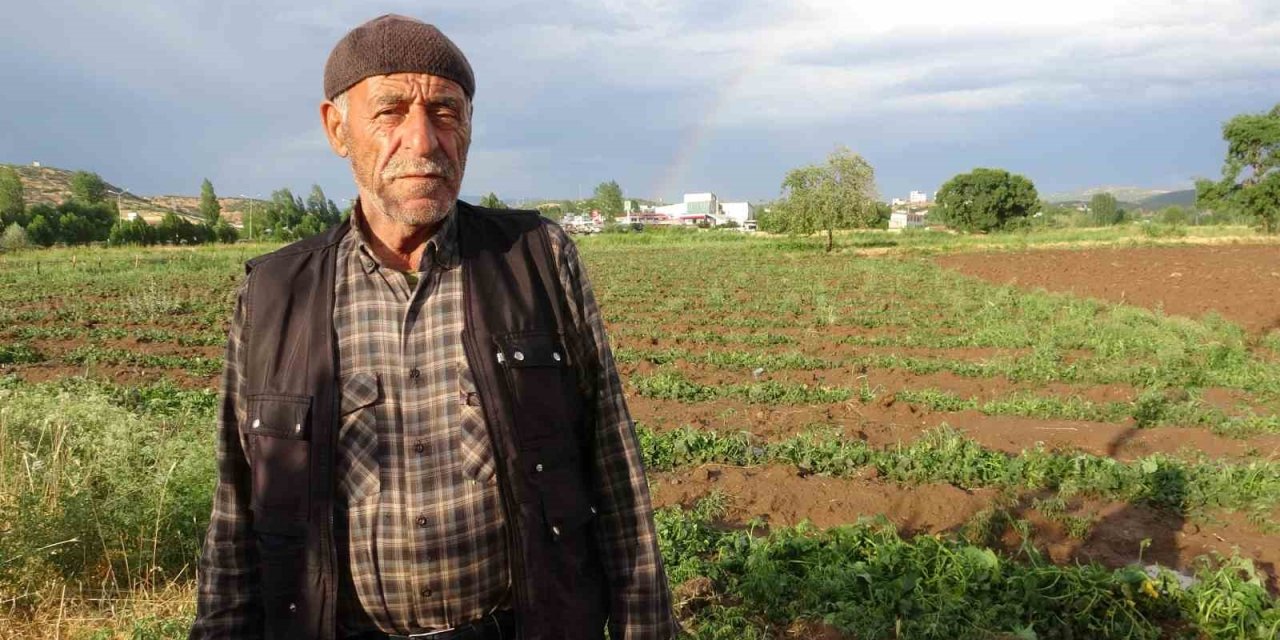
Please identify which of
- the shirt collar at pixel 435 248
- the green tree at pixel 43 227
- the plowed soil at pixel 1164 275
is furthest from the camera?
the green tree at pixel 43 227

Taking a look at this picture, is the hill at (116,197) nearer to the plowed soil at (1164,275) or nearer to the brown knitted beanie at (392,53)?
the plowed soil at (1164,275)

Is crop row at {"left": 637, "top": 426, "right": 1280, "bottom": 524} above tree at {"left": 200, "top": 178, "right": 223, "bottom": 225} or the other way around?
the other way around

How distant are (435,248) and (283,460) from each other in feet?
1.76

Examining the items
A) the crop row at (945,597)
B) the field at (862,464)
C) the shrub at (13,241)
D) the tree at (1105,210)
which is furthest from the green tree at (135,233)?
the tree at (1105,210)

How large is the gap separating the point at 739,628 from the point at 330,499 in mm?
2551

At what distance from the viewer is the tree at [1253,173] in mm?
40156

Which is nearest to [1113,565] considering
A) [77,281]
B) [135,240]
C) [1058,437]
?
[1058,437]

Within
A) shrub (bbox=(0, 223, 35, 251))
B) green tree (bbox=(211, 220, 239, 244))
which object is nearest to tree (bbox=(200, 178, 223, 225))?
green tree (bbox=(211, 220, 239, 244))

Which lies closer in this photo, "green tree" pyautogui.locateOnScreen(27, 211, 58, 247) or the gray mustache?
the gray mustache

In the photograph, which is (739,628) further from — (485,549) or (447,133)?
(447,133)

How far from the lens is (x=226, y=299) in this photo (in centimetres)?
1753

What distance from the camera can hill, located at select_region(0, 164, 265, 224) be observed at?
94.8 metres

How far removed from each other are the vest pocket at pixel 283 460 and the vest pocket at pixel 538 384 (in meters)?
0.42

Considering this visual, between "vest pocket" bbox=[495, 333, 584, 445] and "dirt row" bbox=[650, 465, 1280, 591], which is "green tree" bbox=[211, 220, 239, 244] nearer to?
"dirt row" bbox=[650, 465, 1280, 591]
